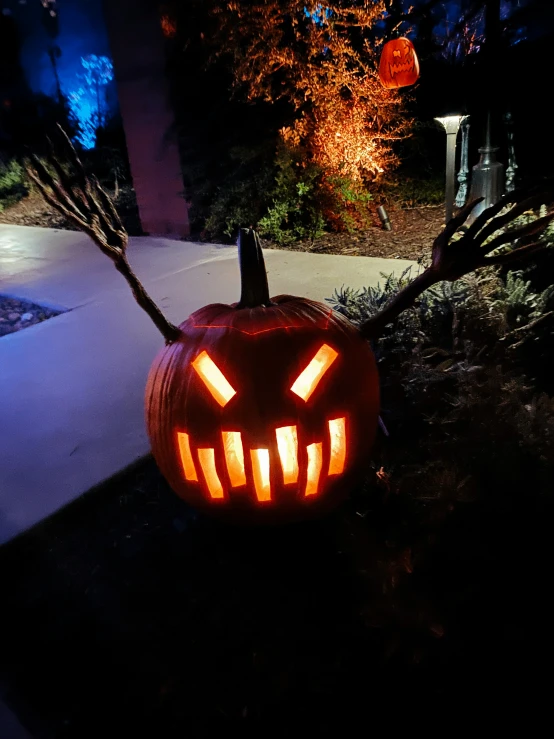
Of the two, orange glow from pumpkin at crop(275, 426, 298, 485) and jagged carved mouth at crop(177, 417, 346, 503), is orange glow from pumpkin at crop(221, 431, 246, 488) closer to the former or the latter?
jagged carved mouth at crop(177, 417, 346, 503)

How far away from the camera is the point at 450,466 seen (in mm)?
1920

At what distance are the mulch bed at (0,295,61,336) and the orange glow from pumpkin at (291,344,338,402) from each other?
3785mm

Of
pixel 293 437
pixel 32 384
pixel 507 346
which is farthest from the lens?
pixel 32 384

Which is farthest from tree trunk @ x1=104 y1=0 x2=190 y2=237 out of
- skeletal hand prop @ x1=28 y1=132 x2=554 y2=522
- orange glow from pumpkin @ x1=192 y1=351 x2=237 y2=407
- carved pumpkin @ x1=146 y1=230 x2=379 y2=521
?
orange glow from pumpkin @ x1=192 y1=351 x2=237 y2=407

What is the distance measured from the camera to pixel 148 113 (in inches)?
292

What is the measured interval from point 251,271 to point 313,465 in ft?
2.11

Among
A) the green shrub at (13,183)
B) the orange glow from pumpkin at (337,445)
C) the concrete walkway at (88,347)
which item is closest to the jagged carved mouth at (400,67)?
the concrete walkway at (88,347)

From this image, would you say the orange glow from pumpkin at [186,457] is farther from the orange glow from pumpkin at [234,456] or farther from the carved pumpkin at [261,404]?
the orange glow from pumpkin at [234,456]

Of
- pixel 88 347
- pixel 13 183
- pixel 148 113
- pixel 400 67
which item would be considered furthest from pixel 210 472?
pixel 13 183

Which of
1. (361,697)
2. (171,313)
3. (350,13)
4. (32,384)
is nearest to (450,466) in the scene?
(361,697)

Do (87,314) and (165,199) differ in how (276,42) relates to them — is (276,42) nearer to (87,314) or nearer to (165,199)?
(165,199)

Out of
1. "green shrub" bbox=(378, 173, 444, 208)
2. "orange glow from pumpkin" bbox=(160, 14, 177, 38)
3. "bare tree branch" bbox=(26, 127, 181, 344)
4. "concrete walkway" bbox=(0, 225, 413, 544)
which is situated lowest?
"concrete walkway" bbox=(0, 225, 413, 544)

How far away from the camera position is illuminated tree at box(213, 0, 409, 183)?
21.7 ft

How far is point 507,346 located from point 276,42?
18.8 ft
